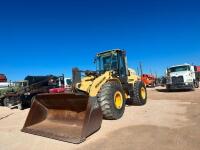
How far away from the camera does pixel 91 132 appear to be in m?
6.63

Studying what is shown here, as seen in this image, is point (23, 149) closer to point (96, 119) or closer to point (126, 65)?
point (96, 119)

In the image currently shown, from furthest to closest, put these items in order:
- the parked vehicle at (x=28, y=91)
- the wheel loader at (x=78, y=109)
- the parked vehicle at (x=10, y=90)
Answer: the parked vehicle at (x=10, y=90)
the parked vehicle at (x=28, y=91)
the wheel loader at (x=78, y=109)

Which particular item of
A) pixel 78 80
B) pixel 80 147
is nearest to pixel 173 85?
pixel 78 80

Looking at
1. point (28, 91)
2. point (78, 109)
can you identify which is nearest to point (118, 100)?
point (78, 109)

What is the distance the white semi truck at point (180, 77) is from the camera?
20078 mm

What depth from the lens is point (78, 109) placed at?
737 centimetres

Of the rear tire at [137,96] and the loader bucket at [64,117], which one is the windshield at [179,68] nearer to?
the rear tire at [137,96]

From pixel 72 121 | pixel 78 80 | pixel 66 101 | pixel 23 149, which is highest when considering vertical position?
pixel 78 80

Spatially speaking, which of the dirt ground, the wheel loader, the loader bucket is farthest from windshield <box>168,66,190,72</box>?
the loader bucket

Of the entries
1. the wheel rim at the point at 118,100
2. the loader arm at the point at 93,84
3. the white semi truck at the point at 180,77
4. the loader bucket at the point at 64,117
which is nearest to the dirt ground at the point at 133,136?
the loader bucket at the point at 64,117

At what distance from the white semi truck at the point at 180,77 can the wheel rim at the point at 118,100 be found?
40.1ft

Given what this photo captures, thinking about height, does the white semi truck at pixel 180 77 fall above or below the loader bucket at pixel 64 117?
above

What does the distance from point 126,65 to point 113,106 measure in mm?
3396

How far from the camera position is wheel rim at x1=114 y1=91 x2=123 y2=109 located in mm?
8883
